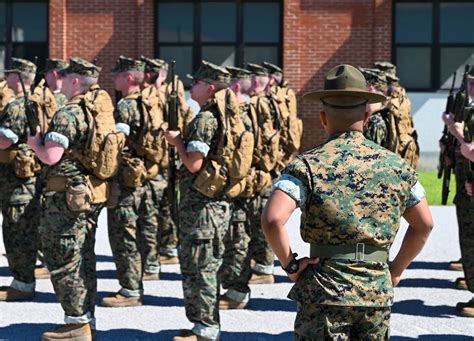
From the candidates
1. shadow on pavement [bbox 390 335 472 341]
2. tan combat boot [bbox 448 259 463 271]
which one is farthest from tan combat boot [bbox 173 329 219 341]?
tan combat boot [bbox 448 259 463 271]

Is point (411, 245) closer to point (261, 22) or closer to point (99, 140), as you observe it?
point (99, 140)

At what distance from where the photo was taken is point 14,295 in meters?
8.70

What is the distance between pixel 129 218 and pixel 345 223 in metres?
4.58

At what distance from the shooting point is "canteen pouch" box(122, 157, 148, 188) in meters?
8.91

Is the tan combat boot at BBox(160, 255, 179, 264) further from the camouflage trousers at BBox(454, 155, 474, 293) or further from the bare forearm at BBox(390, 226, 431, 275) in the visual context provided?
the bare forearm at BBox(390, 226, 431, 275)

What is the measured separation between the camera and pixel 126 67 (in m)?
9.05

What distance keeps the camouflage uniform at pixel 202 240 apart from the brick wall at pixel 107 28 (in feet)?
44.4

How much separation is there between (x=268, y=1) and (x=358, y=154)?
16.4m

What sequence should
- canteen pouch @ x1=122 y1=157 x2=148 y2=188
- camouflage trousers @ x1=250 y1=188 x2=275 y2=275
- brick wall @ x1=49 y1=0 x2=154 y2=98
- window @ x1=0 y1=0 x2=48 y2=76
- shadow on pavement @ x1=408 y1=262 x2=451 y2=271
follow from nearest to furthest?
canteen pouch @ x1=122 y1=157 x2=148 y2=188
camouflage trousers @ x1=250 y1=188 x2=275 y2=275
shadow on pavement @ x1=408 y1=262 x2=451 y2=271
brick wall @ x1=49 y1=0 x2=154 y2=98
window @ x1=0 y1=0 x2=48 y2=76

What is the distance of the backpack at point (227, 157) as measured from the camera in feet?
23.0

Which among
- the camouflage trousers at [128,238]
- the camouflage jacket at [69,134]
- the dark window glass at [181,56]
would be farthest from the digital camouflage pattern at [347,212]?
the dark window glass at [181,56]

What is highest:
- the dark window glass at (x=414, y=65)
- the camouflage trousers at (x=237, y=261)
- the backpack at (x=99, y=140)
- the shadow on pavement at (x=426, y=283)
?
the dark window glass at (x=414, y=65)

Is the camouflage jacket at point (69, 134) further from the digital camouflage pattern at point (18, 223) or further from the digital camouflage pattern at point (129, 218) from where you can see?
the digital camouflage pattern at point (18, 223)

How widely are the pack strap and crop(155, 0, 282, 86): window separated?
16222 millimetres
